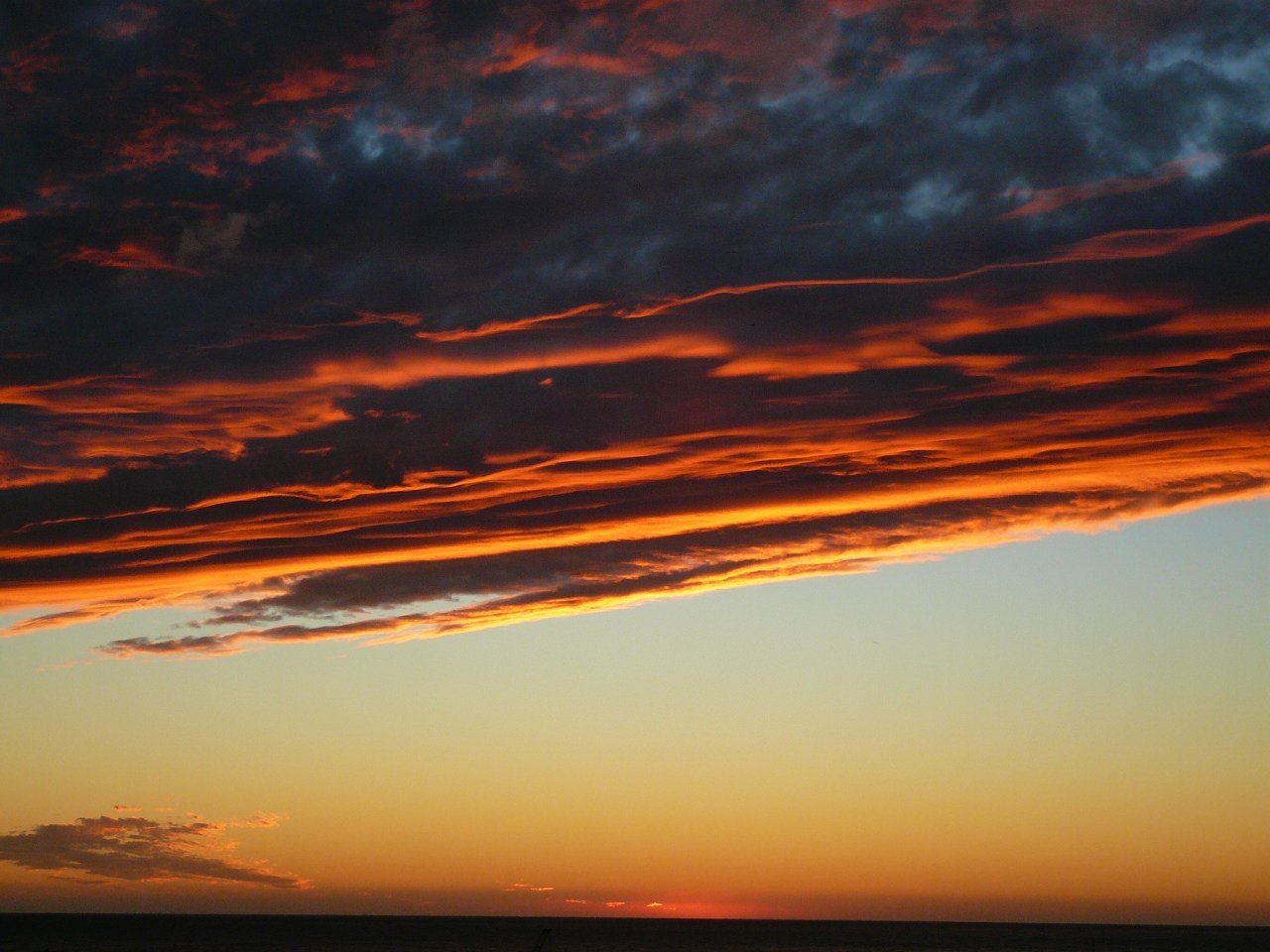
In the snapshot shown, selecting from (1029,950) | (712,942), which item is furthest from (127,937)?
(1029,950)

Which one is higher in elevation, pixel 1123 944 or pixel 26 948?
pixel 1123 944

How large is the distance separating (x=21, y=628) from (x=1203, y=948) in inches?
5289

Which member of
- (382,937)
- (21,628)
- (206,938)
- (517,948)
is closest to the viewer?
(21,628)

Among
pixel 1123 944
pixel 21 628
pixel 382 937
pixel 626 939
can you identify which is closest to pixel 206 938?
pixel 382 937

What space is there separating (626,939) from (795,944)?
23.2 meters

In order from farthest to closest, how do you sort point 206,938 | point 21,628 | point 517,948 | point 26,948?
point 206,938, point 517,948, point 26,948, point 21,628

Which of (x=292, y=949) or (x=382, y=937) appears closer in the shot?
(x=292, y=949)

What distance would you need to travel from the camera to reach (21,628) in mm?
57625

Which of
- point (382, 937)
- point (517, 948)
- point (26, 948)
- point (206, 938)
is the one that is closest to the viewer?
point (26, 948)

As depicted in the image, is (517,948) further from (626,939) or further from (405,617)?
(405,617)

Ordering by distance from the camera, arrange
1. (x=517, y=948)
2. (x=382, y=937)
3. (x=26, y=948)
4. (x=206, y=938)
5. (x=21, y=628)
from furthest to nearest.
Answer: (x=382, y=937)
(x=206, y=938)
(x=517, y=948)
(x=26, y=948)
(x=21, y=628)

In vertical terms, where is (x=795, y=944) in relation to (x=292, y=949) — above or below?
above

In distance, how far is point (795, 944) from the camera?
511 ft

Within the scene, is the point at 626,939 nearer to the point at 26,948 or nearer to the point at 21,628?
the point at 26,948
